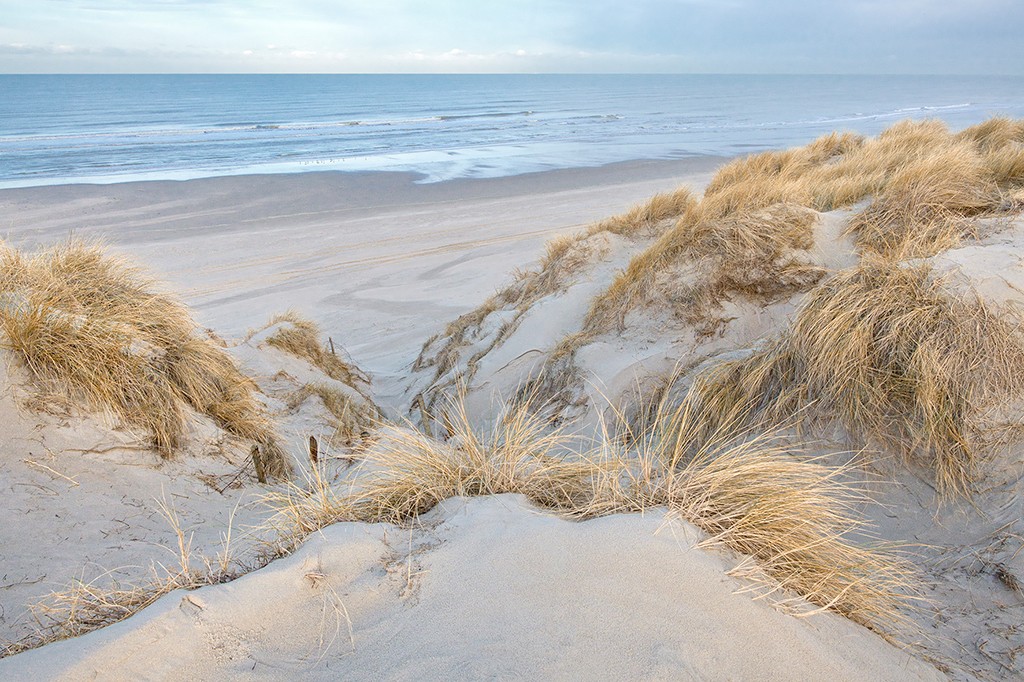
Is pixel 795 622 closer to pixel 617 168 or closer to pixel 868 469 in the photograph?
pixel 868 469

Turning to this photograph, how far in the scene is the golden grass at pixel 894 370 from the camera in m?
3.59

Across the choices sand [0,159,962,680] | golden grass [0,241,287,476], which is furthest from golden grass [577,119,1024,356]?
golden grass [0,241,287,476]

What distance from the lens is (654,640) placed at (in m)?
2.09

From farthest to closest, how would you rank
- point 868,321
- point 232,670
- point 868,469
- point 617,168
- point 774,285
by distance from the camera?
point 617,168, point 774,285, point 868,321, point 868,469, point 232,670

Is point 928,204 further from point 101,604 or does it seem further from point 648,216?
point 101,604

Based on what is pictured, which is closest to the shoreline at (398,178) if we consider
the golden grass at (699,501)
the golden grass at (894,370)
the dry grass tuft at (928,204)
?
the dry grass tuft at (928,204)

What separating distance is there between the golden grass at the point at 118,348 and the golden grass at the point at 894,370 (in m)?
3.25

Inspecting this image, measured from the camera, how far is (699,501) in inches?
106

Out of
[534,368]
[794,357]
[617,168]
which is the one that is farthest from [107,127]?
[794,357]

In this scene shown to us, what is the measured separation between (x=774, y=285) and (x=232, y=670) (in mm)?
5001

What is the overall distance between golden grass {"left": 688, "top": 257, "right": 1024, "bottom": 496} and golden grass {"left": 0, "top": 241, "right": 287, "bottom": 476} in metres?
3.25

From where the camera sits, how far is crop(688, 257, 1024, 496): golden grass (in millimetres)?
3590

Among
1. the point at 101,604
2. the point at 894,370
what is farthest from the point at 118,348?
the point at 894,370

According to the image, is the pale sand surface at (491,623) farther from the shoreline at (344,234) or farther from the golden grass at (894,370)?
the shoreline at (344,234)
